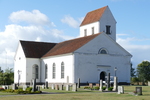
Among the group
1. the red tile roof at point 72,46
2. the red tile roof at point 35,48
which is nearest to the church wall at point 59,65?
the red tile roof at point 72,46

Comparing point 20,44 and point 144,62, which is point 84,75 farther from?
point 144,62

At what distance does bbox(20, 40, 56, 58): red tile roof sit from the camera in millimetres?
82438

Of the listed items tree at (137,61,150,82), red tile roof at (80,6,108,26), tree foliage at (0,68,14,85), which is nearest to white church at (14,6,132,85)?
red tile roof at (80,6,108,26)

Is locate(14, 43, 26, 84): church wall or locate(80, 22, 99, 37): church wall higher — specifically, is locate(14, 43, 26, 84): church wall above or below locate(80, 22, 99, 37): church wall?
below

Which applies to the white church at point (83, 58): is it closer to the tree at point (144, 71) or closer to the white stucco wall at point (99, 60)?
the white stucco wall at point (99, 60)

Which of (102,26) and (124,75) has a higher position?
(102,26)

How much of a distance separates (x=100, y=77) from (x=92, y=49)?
6020 mm

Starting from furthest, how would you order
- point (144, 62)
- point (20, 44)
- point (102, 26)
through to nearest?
point (144, 62), point (20, 44), point (102, 26)

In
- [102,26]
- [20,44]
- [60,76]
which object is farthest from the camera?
[20,44]

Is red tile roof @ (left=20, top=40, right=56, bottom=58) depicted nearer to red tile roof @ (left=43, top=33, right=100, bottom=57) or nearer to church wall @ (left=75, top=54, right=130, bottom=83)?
red tile roof @ (left=43, top=33, right=100, bottom=57)

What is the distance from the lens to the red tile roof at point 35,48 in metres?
82.4

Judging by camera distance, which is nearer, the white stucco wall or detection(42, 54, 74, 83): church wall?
detection(42, 54, 74, 83): church wall

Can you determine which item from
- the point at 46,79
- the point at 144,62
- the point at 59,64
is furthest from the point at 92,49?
the point at 144,62

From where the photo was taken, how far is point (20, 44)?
84.6 m
